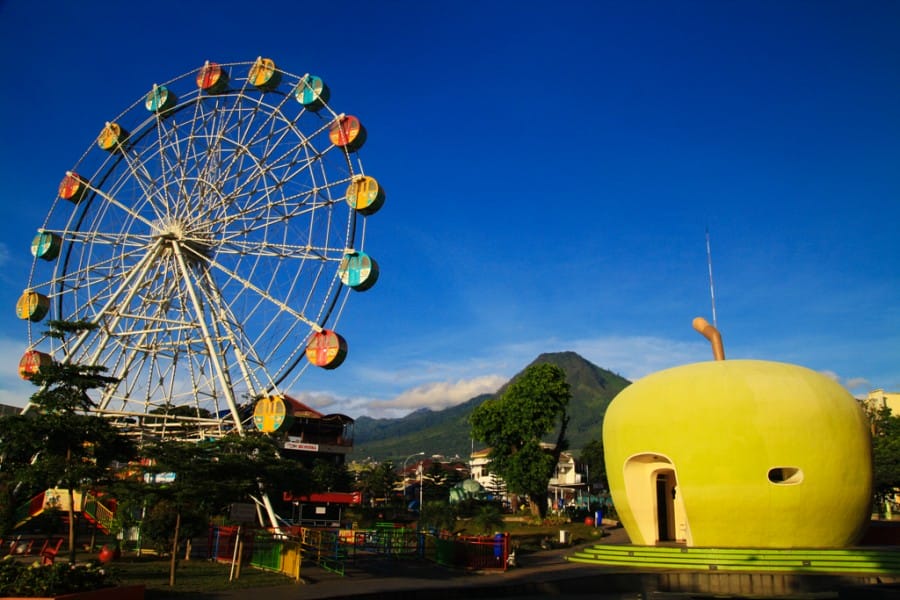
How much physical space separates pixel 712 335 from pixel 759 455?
25.0 feet

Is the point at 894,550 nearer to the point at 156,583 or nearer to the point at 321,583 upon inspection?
the point at 321,583

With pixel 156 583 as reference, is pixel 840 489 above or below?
above

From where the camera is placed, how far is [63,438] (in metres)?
20.9

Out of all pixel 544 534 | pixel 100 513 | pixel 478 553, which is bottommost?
pixel 544 534

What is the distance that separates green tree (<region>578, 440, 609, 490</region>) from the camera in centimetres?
9425

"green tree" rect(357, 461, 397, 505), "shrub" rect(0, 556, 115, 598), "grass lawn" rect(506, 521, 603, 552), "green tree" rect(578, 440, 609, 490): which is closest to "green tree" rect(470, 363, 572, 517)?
"grass lawn" rect(506, 521, 603, 552)

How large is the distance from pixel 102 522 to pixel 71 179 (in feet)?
62.7

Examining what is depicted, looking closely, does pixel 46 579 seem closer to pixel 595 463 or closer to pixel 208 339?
pixel 208 339

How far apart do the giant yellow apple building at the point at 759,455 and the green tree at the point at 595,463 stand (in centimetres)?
7235

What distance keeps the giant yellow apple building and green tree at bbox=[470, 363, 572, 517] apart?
24211 millimetres

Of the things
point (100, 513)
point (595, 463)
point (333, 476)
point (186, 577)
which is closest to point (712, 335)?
point (186, 577)

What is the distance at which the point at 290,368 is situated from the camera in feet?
99.3

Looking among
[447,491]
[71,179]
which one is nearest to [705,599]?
[71,179]

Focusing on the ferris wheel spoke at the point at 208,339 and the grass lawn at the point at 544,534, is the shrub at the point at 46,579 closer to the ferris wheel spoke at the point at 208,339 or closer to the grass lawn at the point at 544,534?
the ferris wheel spoke at the point at 208,339
